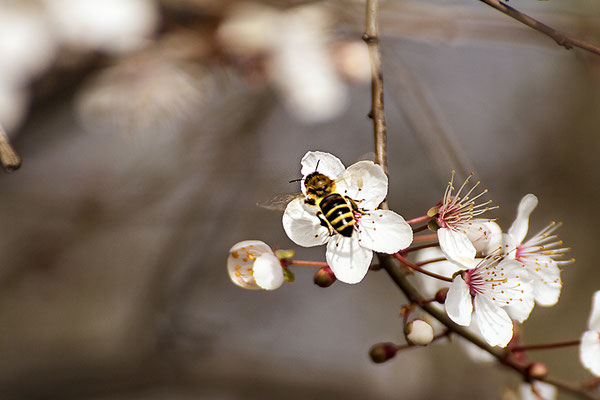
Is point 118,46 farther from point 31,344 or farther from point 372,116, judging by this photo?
point 31,344

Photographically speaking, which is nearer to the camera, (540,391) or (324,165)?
(324,165)

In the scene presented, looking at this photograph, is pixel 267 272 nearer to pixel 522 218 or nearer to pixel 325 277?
pixel 325 277

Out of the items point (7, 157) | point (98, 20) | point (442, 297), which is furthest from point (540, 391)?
point (98, 20)

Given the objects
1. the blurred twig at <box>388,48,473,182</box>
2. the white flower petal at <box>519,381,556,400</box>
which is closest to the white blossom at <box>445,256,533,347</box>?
the white flower petal at <box>519,381,556,400</box>

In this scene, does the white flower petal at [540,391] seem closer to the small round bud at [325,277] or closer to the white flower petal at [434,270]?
the white flower petal at [434,270]

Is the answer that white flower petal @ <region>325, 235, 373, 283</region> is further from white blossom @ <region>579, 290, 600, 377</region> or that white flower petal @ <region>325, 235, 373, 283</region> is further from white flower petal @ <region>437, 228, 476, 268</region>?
white blossom @ <region>579, 290, 600, 377</region>

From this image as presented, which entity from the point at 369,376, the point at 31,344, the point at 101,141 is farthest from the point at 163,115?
the point at 369,376

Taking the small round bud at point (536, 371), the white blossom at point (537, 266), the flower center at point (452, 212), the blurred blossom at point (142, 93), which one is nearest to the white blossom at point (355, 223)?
the flower center at point (452, 212)
